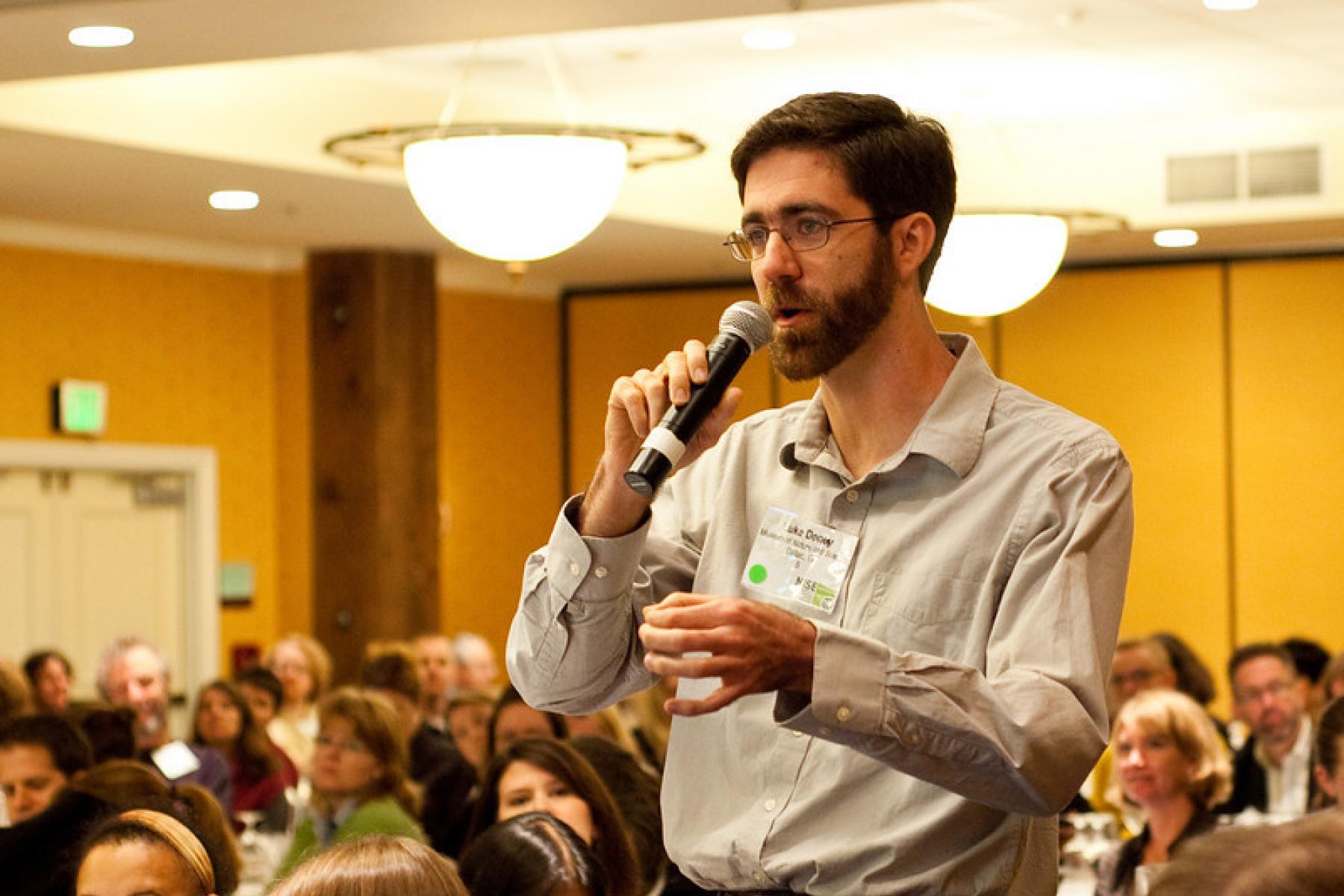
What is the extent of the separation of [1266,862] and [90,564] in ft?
32.3

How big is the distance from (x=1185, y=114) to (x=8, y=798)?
6703mm

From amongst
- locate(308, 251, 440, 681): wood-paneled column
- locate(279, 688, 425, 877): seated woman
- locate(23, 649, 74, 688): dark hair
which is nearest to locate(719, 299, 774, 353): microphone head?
locate(279, 688, 425, 877): seated woman

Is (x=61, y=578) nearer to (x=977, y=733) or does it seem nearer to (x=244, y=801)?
(x=244, y=801)


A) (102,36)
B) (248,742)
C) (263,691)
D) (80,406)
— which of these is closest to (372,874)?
(102,36)

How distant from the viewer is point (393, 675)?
8031 mm

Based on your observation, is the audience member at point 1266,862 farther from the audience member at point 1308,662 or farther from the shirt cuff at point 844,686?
the audience member at point 1308,662

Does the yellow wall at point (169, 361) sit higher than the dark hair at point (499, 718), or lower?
higher

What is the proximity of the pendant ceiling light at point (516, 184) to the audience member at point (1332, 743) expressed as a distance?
3.40 metres

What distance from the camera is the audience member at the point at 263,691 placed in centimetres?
838

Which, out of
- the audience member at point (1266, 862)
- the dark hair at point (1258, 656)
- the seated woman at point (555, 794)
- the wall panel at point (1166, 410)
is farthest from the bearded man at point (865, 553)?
the wall panel at point (1166, 410)

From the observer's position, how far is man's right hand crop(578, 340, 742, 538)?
183 cm

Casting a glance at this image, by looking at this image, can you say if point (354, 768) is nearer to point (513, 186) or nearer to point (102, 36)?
point (513, 186)

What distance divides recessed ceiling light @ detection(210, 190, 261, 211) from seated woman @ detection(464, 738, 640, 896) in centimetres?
473

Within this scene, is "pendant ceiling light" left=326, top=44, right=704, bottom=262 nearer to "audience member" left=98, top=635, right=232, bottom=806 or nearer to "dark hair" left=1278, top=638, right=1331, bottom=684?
"audience member" left=98, top=635, right=232, bottom=806
